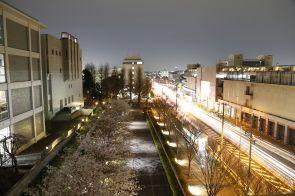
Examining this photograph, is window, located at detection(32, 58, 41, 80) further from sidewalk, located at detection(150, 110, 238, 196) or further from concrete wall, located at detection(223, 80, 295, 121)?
concrete wall, located at detection(223, 80, 295, 121)

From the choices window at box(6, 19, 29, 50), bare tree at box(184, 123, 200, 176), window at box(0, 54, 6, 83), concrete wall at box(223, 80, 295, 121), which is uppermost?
window at box(6, 19, 29, 50)

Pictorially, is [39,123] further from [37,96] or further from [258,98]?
[258,98]

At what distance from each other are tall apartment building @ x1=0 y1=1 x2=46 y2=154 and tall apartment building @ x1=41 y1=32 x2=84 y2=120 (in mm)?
9669

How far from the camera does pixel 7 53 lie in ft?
85.7

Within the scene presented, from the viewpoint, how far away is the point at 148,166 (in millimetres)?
25750

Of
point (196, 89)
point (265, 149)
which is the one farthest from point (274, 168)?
point (196, 89)

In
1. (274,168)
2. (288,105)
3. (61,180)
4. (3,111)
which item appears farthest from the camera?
(288,105)

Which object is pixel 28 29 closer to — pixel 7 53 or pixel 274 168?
pixel 7 53

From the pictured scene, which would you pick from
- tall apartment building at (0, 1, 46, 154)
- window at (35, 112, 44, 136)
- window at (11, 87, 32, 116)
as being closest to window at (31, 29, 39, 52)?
tall apartment building at (0, 1, 46, 154)

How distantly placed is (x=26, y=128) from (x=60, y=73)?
22.2 meters

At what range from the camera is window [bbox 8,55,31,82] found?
27266 millimetres

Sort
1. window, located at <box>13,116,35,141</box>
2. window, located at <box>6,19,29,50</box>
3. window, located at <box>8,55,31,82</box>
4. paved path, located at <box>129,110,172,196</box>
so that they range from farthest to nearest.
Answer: window, located at <box>13,116,35,141</box>, window, located at <box>8,55,31,82</box>, window, located at <box>6,19,29,50</box>, paved path, located at <box>129,110,172,196</box>

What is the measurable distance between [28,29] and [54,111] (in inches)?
735

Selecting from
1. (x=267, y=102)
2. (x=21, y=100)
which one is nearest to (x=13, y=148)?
(x=21, y=100)
